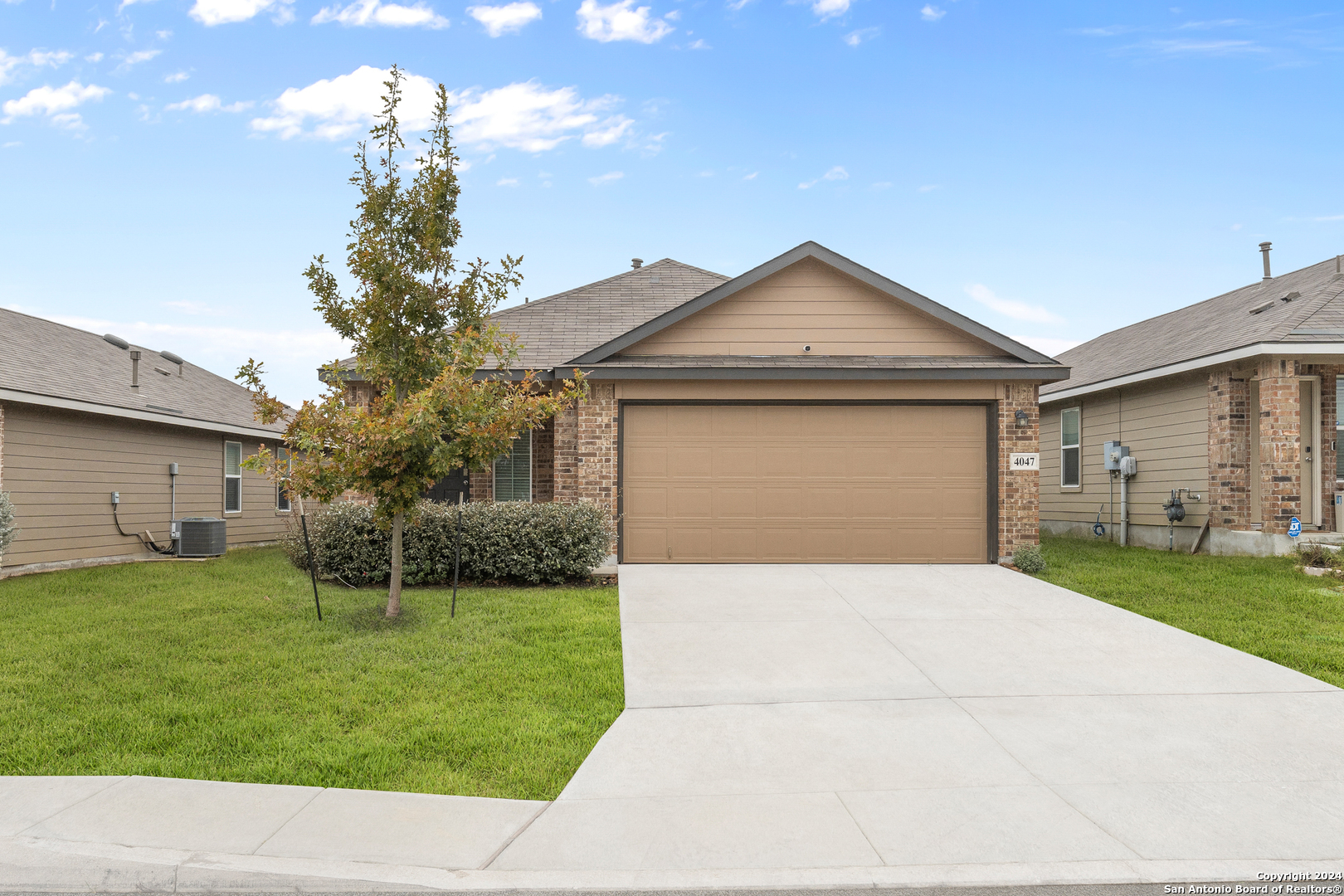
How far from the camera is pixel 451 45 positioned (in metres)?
10.4

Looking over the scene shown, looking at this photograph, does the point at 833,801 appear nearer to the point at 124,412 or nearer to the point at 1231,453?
the point at 1231,453

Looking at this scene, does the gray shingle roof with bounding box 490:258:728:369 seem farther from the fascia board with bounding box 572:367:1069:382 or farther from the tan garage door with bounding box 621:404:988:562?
the tan garage door with bounding box 621:404:988:562

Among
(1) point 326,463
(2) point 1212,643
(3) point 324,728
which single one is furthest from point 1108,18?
(3) point 324,728

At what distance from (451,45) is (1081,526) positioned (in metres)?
15.8

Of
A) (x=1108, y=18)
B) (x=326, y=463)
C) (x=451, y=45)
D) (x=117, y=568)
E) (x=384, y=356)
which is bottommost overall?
(x=117, y=568)

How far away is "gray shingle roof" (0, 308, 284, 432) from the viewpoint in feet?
43.7

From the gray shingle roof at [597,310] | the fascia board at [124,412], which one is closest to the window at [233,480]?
the fascia board at [124,412]

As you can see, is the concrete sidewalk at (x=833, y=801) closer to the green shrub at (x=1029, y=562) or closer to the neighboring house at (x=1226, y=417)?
the green shrub at (x=1029, y=562)

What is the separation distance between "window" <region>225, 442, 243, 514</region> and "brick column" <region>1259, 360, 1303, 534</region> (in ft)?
65.7

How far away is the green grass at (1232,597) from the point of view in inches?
298

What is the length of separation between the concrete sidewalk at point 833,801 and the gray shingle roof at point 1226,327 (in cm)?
821

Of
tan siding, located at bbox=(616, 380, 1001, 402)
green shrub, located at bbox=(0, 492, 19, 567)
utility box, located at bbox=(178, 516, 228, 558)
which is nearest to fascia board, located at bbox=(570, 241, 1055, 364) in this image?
tan siding, located at bbox=(616, 380, 1001, 402)

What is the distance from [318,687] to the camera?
6184 mm

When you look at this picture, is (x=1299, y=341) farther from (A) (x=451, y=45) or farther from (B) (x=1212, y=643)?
(A) (x=451, y=45)
